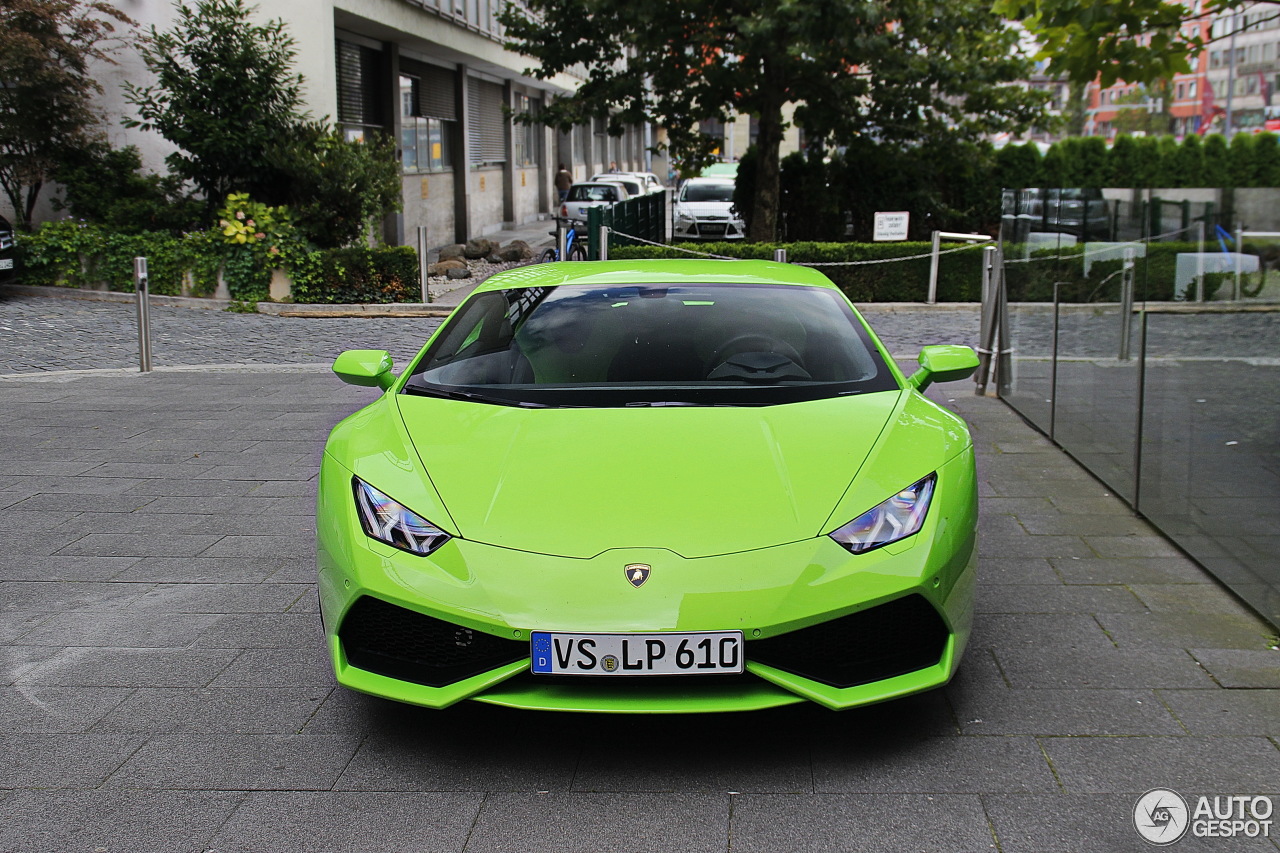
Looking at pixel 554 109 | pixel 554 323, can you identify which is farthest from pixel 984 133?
pixel 554 323

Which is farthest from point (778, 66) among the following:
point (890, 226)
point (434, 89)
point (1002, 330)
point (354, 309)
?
point (434, 89)

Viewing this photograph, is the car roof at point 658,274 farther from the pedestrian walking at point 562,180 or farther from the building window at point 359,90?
the pedestrian walking at point 562,180

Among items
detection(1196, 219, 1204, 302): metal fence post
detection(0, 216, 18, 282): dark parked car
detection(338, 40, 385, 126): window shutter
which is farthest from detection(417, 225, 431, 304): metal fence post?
detection(1196, 219, 1204, 302): metal fence post

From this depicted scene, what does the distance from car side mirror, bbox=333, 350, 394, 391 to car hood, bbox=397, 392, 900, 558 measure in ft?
1.97

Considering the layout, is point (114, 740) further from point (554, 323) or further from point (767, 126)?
point (767, 126)

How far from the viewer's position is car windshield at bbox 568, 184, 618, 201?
96.8ft

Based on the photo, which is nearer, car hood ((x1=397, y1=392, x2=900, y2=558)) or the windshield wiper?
car hood ((x1=397, y1=392, x2=900, y2=558))

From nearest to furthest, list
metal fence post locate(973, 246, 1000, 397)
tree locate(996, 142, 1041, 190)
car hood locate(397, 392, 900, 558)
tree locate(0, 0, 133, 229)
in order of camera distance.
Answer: car hood locate(397, 392, 900, 558) → metal fence post locate(973, 246, 1000, 397) → tree locate(0, 0, 133, 229) → tree locate(996, 142, 1041, 190)

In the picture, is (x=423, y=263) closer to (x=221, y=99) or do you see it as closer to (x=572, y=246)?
(x=572, y=246)

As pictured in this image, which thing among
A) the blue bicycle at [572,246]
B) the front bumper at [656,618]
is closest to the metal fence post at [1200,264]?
the front bumper at [656,618]

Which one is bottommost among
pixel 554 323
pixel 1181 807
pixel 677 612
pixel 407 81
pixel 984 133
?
pixel 1181 807

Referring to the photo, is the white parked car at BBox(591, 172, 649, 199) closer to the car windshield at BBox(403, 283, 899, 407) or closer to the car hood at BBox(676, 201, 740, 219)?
the car hood at BBox(676, 201, 740, 219)

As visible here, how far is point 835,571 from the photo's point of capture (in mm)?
3447

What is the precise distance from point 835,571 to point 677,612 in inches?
18.0
